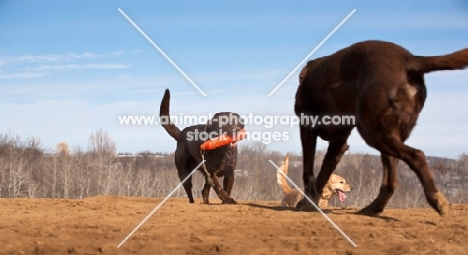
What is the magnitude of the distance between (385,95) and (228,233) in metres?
2.36

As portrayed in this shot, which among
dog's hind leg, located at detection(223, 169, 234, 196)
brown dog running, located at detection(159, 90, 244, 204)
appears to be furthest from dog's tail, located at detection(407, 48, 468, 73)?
dog's hind leg, located at detection(223, 169, 234, 196)

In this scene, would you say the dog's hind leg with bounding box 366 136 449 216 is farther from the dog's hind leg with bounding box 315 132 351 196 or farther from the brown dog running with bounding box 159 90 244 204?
the brown dog running with bounding box 159 90 244 204

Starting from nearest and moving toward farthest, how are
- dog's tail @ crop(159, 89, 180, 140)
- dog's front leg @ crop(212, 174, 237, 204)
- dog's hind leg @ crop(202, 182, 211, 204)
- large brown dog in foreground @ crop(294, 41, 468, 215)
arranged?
large brown dog in foreground @ crop(294, 41, 468, 215) → dog's front leg @ crop(212, 174, 237, 204) → dog's hind leg @ crop(202, 182, 211, 204) → dog's tail @ crop(159, 89, 180, 140)

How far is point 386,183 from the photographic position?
7824 mm

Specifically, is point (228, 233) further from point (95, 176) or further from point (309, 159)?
point (95, 176)

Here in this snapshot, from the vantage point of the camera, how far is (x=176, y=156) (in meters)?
14.9

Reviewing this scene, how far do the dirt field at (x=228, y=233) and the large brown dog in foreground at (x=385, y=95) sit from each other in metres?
0.61

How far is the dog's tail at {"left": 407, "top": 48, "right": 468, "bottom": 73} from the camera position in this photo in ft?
22.1

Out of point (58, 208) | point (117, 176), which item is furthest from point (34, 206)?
point (117, 176)

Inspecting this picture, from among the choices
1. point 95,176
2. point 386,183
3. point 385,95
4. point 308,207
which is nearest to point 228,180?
point 308,207

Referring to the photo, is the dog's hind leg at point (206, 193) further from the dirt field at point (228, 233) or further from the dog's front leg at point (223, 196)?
the dirt field at point (228, 233)

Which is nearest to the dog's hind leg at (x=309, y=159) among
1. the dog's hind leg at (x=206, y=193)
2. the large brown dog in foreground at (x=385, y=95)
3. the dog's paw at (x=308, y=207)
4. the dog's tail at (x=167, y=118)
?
the dog's paw at (x=308, y=207)

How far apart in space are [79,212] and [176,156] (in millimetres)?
7038

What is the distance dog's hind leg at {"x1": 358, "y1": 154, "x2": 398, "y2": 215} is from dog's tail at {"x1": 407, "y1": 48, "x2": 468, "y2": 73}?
1.40 m
